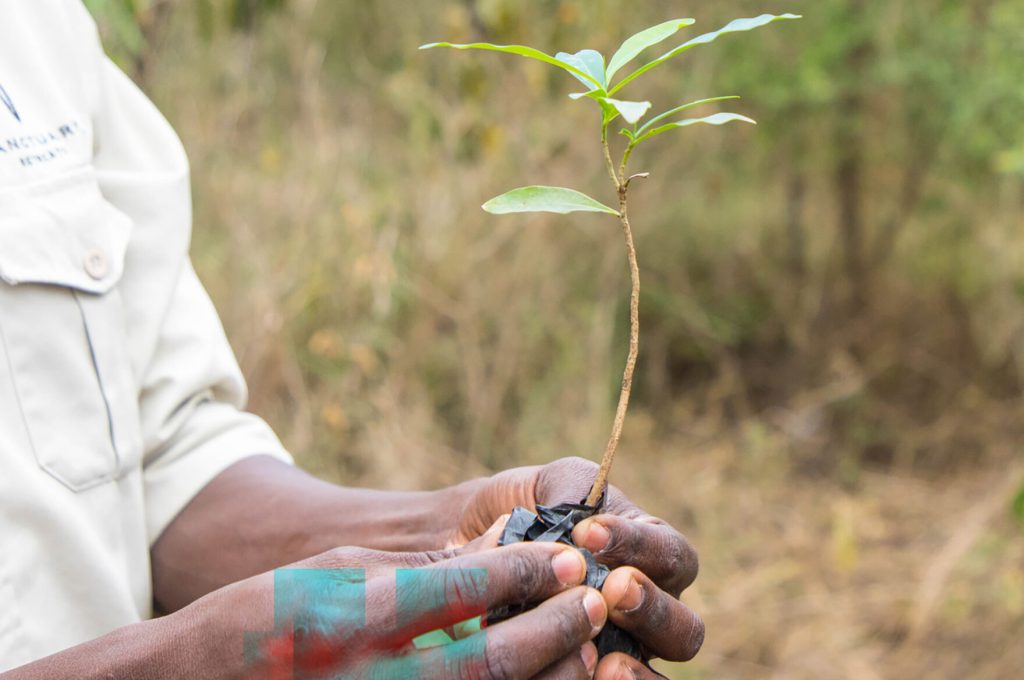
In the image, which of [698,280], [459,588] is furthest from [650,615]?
[698,280]

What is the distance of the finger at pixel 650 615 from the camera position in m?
1.09

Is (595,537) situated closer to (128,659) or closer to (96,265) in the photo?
(128,659)

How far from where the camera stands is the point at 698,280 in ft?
19.8

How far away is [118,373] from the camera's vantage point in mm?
1392

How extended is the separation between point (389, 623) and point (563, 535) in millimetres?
299

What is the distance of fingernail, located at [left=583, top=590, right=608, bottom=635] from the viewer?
1007mm

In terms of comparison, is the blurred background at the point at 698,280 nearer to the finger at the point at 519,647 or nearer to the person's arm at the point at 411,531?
the person's arm at the point at 411,531

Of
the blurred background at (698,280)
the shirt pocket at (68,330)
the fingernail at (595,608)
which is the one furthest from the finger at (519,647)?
the blurred background at (698,280)

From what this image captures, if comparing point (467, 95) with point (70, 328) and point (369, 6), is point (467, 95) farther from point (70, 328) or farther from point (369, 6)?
point (70, 328)

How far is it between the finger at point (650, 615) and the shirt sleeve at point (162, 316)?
68 centimetres

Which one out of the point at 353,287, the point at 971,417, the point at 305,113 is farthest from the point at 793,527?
the point at 305,113

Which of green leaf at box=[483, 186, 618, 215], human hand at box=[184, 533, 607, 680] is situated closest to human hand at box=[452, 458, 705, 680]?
human hand at box=[184, 533, 607, 680]

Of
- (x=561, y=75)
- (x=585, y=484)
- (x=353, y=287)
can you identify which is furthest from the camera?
(x=561, y=75)

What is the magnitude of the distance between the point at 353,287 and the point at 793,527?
2055 millimetres
